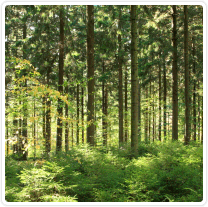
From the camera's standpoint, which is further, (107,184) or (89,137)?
(89,137)

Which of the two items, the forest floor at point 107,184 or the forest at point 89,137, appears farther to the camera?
the forest at point 89,137

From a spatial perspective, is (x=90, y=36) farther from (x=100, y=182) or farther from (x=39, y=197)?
(x=39, y=197)

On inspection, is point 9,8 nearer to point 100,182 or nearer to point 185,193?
point 100,182

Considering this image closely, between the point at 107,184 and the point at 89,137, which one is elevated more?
the point at 89,137

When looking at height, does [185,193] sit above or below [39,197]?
below

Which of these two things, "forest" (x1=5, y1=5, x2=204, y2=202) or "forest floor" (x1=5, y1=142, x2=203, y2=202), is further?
"forest" (x1=5, y1=5, x2=204, y2=202)

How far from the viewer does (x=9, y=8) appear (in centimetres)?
1018

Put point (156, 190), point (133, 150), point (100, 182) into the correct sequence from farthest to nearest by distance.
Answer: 1. point (133, 150)
2. point (100, 182)
3. point (156, 190)
